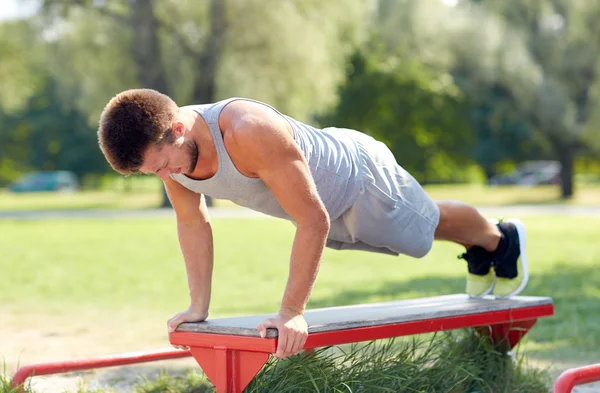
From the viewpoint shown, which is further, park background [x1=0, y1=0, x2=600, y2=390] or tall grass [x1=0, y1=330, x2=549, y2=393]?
park background [x1=0, y1=0, x2=600, y2=390]

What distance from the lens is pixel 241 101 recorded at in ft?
11.1

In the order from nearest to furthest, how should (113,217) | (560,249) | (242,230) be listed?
(560,249) < (242,230) < (113,217)

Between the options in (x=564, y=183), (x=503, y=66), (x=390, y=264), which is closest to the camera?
(x=390, y=264)

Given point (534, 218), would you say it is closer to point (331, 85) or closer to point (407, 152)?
point (331, 85)

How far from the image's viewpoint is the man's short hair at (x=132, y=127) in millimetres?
3061

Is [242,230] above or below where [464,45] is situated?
below

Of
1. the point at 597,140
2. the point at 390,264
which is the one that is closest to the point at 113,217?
the point at 390,264

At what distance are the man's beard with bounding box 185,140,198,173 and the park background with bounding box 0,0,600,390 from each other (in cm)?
277

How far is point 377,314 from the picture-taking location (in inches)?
147

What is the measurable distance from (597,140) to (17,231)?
56.2 feet

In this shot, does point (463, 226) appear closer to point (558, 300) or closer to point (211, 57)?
point (558, 300)

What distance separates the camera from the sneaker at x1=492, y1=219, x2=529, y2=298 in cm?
444

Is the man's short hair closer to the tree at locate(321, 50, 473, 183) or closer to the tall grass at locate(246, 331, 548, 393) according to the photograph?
the tall grass at locate(246, 331, 548, 393)

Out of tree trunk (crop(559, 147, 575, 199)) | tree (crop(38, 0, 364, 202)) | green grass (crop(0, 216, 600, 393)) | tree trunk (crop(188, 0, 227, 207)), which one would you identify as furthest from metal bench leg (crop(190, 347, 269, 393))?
tree trunk (crop(559, 147, 575, 199))
